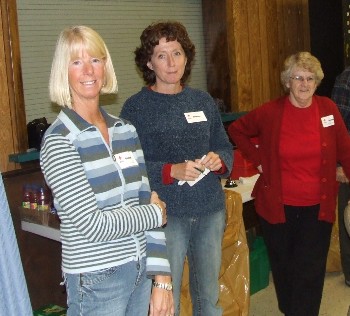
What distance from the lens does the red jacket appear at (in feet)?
8.92

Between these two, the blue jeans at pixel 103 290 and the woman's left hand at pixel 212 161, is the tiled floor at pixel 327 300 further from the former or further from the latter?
the blue jeans at pixel 103 290

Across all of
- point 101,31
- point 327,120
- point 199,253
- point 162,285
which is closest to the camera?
point 162,285

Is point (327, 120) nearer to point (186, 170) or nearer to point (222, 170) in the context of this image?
point (222, 170)

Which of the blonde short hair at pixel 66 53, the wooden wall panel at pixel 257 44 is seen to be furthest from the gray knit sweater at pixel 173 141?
the wooden wall panel at pixel 257 44

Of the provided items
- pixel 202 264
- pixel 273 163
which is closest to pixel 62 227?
pixel 202 264

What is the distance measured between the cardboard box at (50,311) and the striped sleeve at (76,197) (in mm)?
1370

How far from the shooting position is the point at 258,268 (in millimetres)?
3648

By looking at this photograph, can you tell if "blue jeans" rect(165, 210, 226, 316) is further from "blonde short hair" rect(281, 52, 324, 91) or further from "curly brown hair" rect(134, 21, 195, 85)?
"blonde short hair" rect(281, 52, 324, 91)

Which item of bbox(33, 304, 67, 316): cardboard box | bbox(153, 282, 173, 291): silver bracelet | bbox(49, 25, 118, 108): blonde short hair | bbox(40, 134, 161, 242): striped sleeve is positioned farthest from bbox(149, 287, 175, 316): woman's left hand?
bbox(33, 304, 67, 316): cardboard box

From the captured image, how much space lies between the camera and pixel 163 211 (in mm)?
1683

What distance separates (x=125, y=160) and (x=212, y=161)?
0.63m

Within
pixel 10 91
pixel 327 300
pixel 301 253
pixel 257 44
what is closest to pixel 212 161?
pixel 301 253

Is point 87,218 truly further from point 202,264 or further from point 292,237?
point 292,237

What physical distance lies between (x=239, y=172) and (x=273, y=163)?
784 mm
